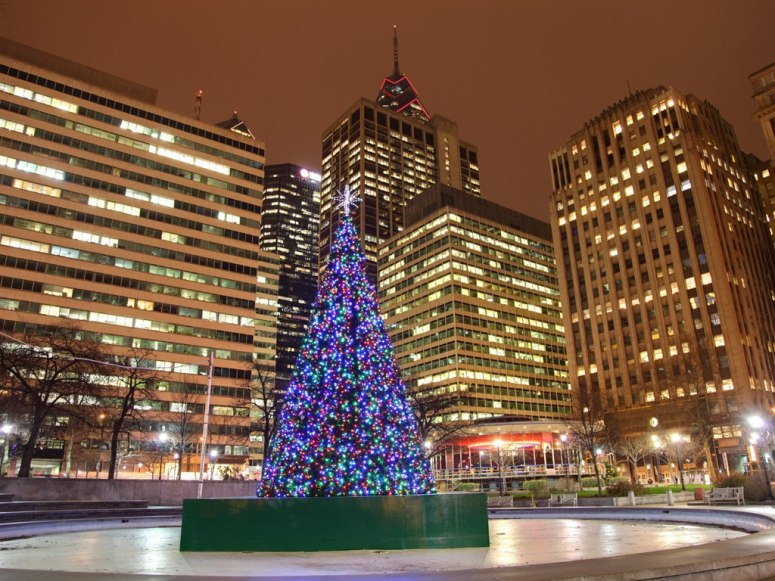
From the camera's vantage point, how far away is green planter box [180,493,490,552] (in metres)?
14.8

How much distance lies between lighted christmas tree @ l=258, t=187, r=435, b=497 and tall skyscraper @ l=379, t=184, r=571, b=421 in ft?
379

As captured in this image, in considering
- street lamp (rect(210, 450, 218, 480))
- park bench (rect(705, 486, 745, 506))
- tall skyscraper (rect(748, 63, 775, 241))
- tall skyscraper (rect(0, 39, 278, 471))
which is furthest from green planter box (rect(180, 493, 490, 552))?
tall skyscraper (rect(748, 63, 775, 241))

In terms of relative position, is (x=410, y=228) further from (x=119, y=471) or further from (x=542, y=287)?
(x=119, y=471)

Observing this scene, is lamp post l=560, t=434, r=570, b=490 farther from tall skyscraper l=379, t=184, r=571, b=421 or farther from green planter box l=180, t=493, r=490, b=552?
green planter box l=180, t=493, r=490, b=552

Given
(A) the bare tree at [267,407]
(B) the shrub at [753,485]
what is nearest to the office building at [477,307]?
(A) the bare tree at [267,407]

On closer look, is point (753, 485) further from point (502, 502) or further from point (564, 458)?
point (564, 458)

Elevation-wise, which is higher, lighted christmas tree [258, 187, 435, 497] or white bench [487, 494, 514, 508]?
lighted christmas tree [258, 187, 435, 497]

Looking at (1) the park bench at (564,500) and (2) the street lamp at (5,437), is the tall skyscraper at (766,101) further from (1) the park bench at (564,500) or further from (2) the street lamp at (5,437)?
(2) the street lamp at (5,437)

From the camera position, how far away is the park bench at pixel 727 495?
3022 cm

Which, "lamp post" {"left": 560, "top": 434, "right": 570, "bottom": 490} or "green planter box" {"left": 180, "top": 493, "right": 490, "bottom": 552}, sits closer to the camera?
"green planter box" {"left": 180, "top": 493, "right": 490, "bottom": 552}

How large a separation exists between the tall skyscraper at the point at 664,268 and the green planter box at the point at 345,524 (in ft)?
248

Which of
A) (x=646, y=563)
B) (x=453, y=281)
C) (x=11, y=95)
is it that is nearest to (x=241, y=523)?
(x=646, y=563)

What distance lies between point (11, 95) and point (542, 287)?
131523 millimetres

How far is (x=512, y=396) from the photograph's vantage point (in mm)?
143000
